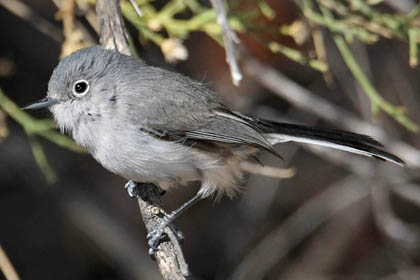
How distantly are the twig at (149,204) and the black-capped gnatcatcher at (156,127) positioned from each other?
81mm

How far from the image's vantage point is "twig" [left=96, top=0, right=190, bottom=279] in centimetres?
274

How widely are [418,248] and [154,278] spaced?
2015 millimetres

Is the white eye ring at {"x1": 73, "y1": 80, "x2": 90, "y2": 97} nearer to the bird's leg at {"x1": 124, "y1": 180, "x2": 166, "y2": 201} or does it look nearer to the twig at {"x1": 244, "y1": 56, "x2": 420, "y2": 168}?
the bird's leg at {"x1": 124, "y1": 180, "x2": 166, "y2": 201}

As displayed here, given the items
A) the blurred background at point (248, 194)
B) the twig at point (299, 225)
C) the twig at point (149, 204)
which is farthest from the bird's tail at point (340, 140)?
the twig at point (299, 225)

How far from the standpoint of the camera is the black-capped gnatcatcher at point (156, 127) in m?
3.07

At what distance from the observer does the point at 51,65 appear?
535cm

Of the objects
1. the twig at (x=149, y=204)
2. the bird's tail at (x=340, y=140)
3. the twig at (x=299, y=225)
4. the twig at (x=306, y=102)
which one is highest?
the twig at (x=306, y=102)

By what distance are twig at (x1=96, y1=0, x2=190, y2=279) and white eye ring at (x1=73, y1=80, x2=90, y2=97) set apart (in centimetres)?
31

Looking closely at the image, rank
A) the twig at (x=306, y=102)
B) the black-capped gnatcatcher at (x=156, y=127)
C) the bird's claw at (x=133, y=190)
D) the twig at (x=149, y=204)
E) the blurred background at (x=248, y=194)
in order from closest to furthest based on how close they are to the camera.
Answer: the twig at (x=149, y=204)
the black-capped gnatcatcher at (x=156, y=127)
the bird's claw at (x=133, y=190)
the twig at (x=306, y=102)
the blurred background at (x=248, y=194)

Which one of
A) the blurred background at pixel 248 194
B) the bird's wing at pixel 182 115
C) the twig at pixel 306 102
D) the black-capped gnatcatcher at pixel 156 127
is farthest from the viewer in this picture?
the blurred background at pixel 248 194

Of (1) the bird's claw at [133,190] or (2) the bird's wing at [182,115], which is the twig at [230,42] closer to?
(2) the bird's wing at [182,115]

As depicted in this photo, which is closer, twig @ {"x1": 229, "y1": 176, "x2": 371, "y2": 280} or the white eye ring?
the white eye ring

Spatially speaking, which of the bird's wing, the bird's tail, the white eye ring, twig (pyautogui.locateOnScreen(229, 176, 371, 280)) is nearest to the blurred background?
twig (pyautogui.locateOnScreen(229, 176, 371, 280))

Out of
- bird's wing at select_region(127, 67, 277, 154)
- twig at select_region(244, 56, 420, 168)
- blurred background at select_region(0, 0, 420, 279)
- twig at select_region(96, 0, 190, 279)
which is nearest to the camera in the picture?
twig at select_region(96, 0, 190, 279)
